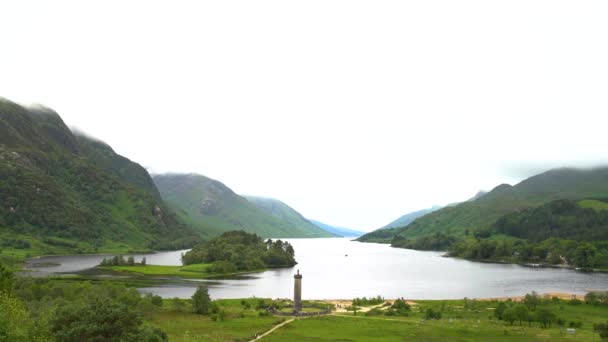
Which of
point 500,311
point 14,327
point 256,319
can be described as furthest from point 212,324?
point 500,311

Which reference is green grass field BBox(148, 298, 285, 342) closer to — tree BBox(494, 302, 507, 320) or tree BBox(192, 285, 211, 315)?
tree BBox(192, 285, 211, 315)

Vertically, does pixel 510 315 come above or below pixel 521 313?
below

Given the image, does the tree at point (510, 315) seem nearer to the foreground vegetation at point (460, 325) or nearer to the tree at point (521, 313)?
the foreground vegetation at point (460, 325)

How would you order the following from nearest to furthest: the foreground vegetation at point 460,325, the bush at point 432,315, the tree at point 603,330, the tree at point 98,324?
the tree at point 98,324 < the tree at point 603,330 < the foreground vegetation at point 460,325 < the bush at point 432,315

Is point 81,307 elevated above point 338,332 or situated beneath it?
elevated above

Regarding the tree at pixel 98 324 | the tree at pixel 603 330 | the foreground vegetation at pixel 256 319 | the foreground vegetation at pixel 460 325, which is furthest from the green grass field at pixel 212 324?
the tree at pixel 603 330

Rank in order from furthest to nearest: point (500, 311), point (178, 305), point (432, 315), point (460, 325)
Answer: point (178, 305) < point (432, 315) < point (500, 311) < point (460, 325)

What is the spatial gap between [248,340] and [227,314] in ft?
93.7

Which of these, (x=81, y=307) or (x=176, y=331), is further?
(x=176, y=331)

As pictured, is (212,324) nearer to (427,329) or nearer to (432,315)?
(427,329)

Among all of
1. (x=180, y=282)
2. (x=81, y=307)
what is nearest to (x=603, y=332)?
(x=81, y=307)

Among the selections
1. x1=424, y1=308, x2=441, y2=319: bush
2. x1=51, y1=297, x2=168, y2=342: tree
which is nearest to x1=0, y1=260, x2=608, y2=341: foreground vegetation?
x1=51, y1=297, x2=168, y2=342: tree

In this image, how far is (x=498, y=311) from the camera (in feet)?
328

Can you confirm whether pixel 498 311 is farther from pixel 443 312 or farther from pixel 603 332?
pixel 603 332
